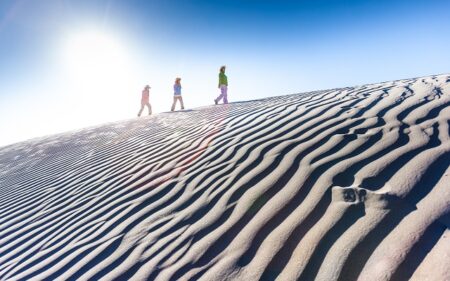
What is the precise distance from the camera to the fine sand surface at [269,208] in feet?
6.34

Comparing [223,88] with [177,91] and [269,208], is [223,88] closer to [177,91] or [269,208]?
[177,91]

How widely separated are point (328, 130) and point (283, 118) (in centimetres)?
129

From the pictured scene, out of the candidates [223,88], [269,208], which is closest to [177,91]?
[223,88]

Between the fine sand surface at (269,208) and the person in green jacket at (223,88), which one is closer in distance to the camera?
the fine sand surface at (269,208)

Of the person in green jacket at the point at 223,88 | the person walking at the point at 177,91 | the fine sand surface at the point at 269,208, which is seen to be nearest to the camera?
the fine sand surface at the point at 269,208

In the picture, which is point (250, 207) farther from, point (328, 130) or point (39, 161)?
point (39, 161)

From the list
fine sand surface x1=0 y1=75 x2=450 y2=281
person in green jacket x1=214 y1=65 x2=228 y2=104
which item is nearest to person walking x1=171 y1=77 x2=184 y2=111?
person in green jacket x1=214 y1=65 x2=228 y2=104

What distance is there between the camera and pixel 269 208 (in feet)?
8.34

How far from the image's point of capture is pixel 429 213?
1983mm

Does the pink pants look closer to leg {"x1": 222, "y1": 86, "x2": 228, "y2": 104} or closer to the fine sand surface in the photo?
leg {"x1": 222, "y1": 86, "x2": 228, "y2": 104}

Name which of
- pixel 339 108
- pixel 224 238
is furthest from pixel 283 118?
pixel 224 238

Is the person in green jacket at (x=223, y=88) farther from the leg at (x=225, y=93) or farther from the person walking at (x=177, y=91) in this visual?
the person walking at (x=177, y=91)

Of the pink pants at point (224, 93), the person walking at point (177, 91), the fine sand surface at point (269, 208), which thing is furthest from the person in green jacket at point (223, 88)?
the fine sand surface at point (269, 208)

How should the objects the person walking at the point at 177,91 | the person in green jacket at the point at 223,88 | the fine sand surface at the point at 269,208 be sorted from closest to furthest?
the fine sand surface at the point at 269,208 < the person in green jacket at the point at 223,88 < the person walking at the point at 177,91
